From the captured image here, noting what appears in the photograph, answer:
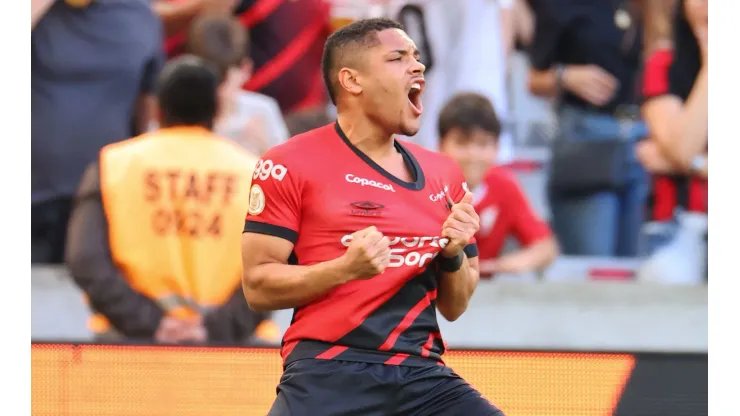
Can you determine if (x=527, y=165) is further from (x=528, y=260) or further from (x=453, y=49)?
(x=528, y=260)

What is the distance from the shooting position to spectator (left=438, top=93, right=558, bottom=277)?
6.36 meters

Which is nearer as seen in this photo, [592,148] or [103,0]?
[103,0]

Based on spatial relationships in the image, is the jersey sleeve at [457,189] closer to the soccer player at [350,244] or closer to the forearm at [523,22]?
the soccer player at [350,244]

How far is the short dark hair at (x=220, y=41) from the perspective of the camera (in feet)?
22.1

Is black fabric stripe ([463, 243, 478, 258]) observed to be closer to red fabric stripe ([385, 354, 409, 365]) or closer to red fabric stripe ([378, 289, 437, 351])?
red fabric stripe ([378, 289, 437, 351])

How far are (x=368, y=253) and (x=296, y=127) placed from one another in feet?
12.2

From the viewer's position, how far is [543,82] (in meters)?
7.76

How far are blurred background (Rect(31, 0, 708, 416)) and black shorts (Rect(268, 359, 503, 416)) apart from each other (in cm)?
104

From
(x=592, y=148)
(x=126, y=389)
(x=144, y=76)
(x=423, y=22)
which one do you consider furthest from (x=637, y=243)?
(x=126, y=389)

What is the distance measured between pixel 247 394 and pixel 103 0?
2.70 metres

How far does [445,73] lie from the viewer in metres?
7.42

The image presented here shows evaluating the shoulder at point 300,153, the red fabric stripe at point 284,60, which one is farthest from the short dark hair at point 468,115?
the shoulder at point 300,153

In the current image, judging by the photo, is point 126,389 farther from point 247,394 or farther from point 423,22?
point 423,22

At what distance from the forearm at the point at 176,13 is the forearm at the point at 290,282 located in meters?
3.98
